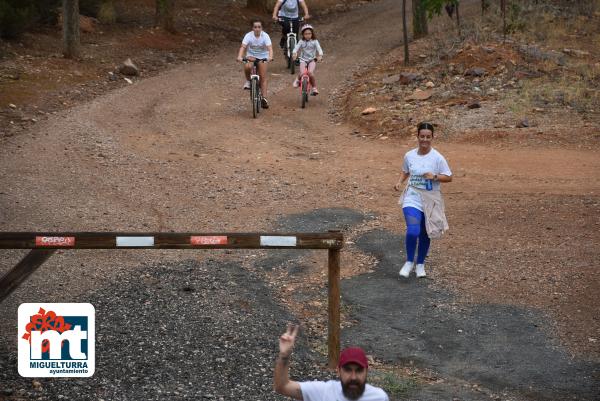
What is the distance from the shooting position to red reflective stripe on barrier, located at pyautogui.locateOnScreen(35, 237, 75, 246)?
7699 millimetres

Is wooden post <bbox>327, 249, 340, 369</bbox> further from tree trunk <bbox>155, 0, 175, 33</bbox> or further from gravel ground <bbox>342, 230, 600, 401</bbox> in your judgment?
tree trunk <bbox>155, 0, 175, 33</bbox>

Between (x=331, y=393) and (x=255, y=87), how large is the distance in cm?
1489

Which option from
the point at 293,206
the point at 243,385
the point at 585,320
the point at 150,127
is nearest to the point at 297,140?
the point at 150,127

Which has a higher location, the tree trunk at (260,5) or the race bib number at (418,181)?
the tree trunk at (260,5)

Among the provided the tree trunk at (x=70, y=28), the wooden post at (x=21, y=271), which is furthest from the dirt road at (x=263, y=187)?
the tree trunk at (x=70, y=28)

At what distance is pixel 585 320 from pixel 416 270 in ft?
6.73

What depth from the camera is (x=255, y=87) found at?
19859mm

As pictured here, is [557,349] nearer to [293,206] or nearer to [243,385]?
[243,385]

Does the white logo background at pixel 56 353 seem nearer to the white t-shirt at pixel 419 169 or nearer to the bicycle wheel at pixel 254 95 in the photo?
the white t-shirt at pixel 419 169

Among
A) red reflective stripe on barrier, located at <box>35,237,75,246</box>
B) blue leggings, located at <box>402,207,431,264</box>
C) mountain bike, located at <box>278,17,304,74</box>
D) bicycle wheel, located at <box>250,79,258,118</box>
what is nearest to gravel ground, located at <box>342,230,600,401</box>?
blue leggings, located at <box>402,207,431,264</box>

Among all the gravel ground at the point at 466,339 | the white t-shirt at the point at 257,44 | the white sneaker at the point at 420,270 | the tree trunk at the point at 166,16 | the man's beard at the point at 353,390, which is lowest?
the gravel ground at the point at 466,339

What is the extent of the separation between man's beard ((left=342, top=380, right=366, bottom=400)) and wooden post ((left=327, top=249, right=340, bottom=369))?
3.12 m

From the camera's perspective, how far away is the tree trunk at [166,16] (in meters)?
28.6

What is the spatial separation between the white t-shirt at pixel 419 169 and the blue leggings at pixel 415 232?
7 centimetres
